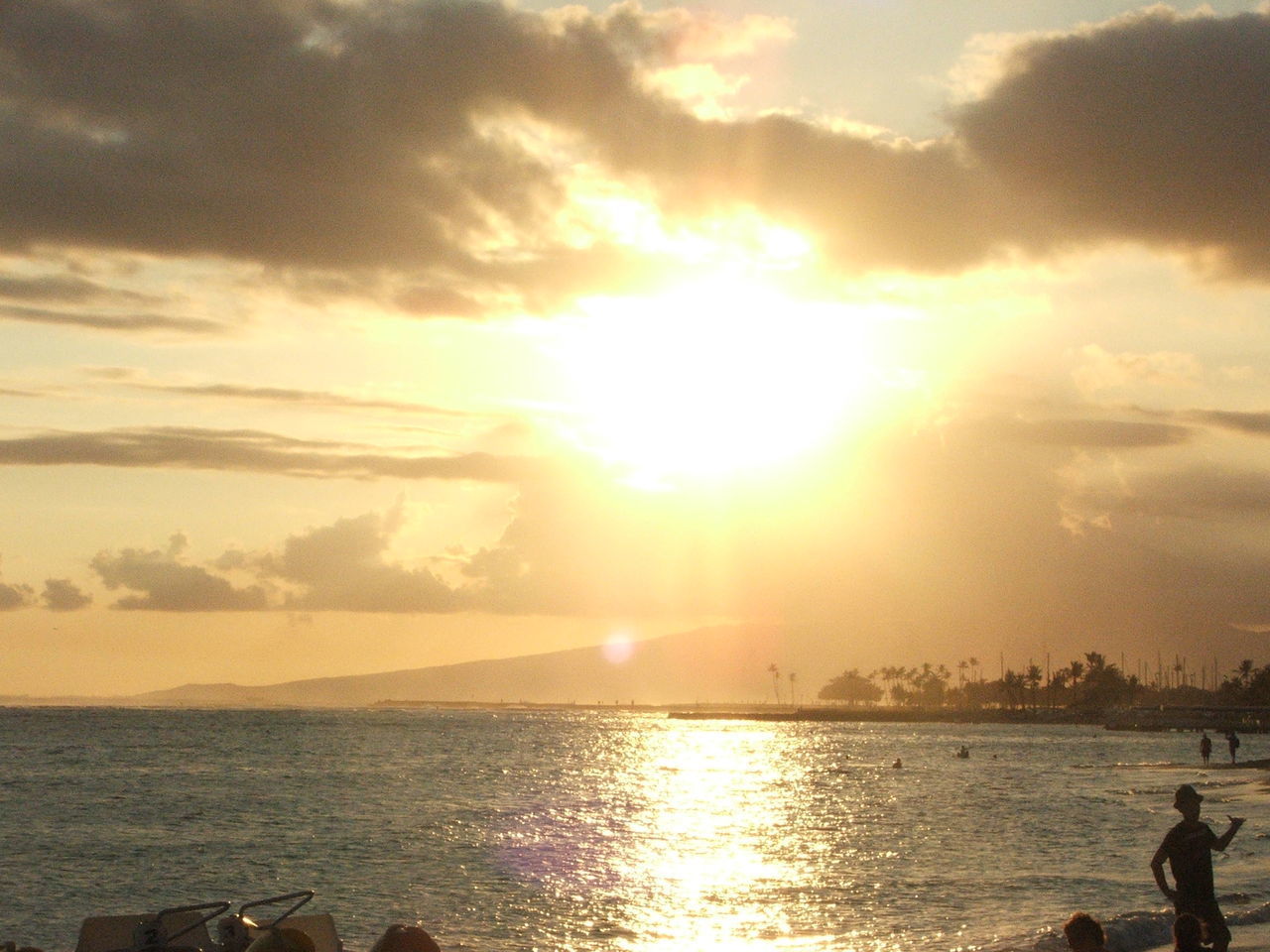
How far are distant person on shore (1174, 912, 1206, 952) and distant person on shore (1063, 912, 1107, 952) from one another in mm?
2569

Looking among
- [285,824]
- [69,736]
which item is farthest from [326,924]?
[69,736]

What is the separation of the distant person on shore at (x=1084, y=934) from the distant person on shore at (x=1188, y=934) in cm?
257

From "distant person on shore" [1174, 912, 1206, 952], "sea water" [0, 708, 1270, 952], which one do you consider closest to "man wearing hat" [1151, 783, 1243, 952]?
"distant person on shore" [1174, 912, 1206, 952]

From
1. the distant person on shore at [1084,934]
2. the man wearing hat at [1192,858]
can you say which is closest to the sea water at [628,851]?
the man wearing hat at [1192,858]

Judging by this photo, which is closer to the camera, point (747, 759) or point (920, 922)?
point (920, 922)

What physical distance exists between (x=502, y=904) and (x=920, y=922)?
10.7 m

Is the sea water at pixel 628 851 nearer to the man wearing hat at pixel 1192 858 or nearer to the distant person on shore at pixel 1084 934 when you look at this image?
the man wearing hat at pixel 1192 858

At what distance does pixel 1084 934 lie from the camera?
8.71 metres

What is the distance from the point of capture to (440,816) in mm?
59719

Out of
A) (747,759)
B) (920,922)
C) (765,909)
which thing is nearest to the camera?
(920,922)

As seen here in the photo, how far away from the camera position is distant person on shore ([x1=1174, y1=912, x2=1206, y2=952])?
1081cm

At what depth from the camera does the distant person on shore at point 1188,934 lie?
10812 mm

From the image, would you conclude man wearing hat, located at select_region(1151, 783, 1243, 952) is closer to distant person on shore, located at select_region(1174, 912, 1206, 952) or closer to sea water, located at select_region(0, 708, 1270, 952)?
distant person on shore, located at select_region(1174, 912, 1206, 952)

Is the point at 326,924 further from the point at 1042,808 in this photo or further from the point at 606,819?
the point at 1042,808
